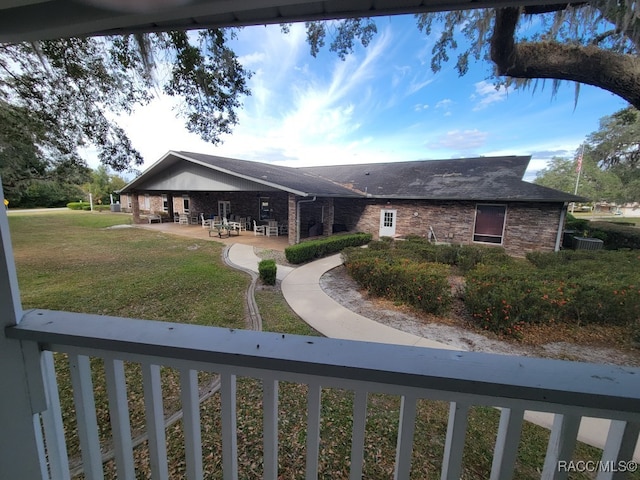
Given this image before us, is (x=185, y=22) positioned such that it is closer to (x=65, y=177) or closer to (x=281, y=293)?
(x=65, y=177)

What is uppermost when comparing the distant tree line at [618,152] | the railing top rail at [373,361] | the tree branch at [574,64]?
the distant tree line at [618,152]

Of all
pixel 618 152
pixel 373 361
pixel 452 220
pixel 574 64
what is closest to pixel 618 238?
pixel 452 220

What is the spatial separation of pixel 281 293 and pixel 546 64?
5.70m

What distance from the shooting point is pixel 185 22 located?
1.24m

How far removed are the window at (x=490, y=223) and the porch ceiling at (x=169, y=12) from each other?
43.1ft

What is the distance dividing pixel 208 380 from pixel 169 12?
11.5 ft

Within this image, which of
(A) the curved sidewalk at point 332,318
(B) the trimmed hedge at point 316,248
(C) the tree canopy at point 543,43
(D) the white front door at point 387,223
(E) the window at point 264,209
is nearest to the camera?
(C) the tree canopy at point 543,43

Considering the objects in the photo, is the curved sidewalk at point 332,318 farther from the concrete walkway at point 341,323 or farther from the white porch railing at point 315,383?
the white porch railing at point 315,383

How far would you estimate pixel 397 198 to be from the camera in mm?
13945

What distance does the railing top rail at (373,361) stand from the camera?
0.66 metres

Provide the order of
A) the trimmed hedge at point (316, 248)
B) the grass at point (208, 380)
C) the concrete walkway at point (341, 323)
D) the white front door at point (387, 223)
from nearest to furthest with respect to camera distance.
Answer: the grass at point (208, 380) → the concrete walkway at point (341, 323) → the trimmed hedge at point (316, 248) → the white front door at point (387, 223)

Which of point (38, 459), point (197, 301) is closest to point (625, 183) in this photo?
point (197, 301)

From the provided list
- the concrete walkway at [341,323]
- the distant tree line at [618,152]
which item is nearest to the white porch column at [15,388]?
the concrete walkway at [341,323]

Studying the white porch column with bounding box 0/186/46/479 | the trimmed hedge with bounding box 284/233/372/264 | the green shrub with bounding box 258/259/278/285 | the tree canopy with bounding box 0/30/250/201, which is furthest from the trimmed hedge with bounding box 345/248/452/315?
the white porch column with bounding box 0/186/46/479
